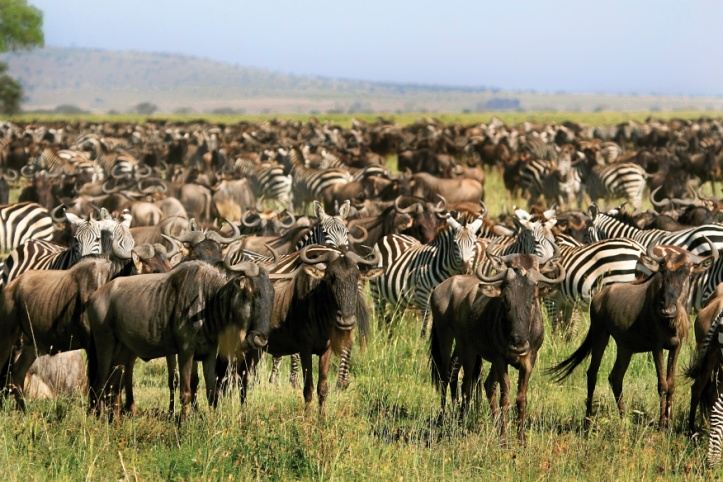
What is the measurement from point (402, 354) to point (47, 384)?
3097mm

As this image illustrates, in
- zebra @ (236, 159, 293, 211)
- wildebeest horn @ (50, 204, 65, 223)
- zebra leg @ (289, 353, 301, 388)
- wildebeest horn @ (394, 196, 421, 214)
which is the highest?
wildebeest horn @ (394, 196, 421, 214)

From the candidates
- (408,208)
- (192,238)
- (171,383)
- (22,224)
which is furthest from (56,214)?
(171,383)

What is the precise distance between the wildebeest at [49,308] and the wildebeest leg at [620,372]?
11.7 ft

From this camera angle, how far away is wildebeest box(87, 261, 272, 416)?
7.03 metres

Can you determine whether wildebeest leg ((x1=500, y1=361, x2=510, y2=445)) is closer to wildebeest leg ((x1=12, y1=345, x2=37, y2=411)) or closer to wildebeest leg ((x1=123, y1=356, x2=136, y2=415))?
wildebeest leg ((x1=123, y1=356, x2=136, y2=415))

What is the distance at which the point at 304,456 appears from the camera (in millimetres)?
6613

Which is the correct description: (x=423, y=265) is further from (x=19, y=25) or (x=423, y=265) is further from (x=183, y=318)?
(x=19, y=25)

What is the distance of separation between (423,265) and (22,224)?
22.3 feet

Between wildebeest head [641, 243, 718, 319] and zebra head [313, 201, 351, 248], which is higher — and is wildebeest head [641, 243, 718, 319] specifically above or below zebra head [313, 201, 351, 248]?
above

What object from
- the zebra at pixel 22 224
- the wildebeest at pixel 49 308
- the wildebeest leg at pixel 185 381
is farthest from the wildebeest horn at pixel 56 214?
the wildebeest leg at pixel 185 381

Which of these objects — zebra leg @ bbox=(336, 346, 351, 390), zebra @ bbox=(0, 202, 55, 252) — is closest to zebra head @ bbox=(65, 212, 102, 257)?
zebra leg @ bbox=(336, 346, 351, 390)

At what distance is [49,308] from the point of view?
25.2 ft

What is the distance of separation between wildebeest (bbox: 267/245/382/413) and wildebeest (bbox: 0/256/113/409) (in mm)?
1240

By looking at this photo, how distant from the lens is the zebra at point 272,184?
948 inches
